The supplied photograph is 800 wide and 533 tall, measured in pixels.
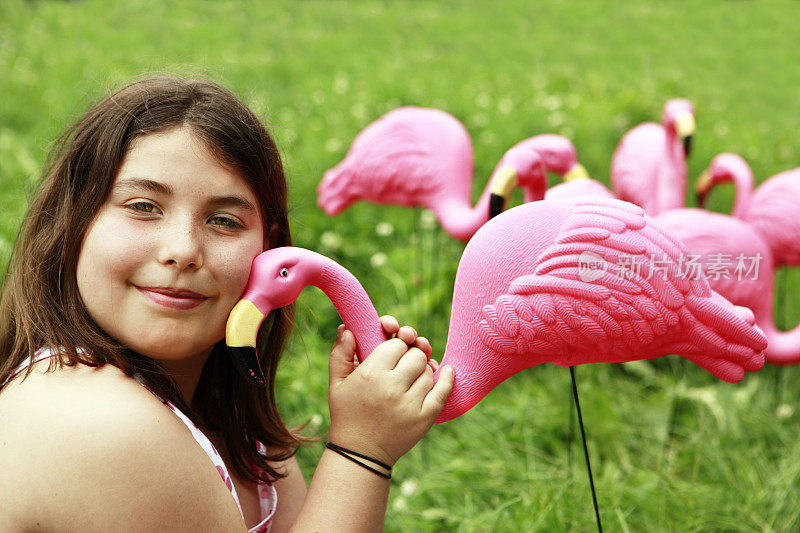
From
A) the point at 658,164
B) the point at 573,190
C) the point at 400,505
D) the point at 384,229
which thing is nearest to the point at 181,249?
the point at 573,190

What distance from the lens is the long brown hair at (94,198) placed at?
3.85 feet

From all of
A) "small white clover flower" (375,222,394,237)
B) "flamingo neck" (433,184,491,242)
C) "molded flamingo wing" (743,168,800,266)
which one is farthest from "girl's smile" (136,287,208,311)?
"small white clover flower" (375,222,394,237)

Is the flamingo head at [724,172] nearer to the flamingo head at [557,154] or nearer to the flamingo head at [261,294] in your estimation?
the flamingo head at [557,154]

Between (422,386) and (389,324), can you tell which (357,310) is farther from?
Result: (422,386)

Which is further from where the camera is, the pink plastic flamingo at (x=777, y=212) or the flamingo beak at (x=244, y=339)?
the pink plastic flamingo at (x=777, y=212)

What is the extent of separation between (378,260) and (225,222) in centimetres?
208

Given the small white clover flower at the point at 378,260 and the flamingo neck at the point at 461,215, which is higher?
the flamingo neck at the point at 461,215

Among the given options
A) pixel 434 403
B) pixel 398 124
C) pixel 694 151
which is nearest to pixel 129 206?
pixel 434 403

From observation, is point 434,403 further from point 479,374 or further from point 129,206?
point 129,206

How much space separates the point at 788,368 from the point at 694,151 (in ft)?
6.41

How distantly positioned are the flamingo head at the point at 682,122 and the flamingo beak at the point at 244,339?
6.28 ft

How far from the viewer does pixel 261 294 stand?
1159 mm

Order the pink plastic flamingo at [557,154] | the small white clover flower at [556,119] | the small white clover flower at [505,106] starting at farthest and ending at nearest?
the small white clover flower at [505,106], the small white clover flower at [556,119], the pink plastic flamingo at [557,154]

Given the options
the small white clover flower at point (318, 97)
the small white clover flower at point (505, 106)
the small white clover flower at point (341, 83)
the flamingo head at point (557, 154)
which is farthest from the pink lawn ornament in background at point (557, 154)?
the small white clover flower at point (341, 83)
